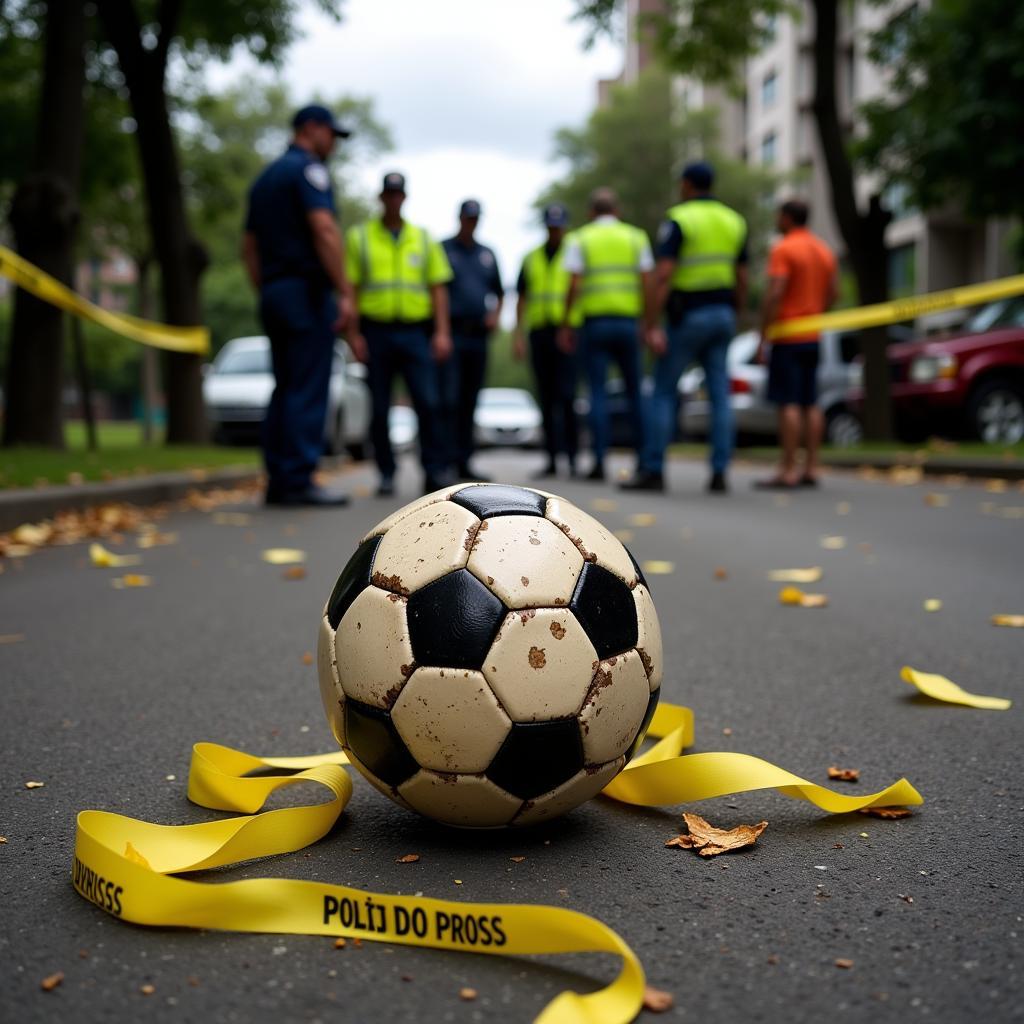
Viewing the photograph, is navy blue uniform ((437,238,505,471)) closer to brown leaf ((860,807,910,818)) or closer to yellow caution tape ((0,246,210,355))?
yellow caution tape ((0,246,210,355))

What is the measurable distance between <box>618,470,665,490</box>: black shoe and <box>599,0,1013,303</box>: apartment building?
1876 centimetres

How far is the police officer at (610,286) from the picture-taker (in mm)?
10641

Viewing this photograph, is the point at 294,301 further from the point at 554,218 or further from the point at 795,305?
the point at 795,305

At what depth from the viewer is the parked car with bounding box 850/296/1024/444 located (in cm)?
1402

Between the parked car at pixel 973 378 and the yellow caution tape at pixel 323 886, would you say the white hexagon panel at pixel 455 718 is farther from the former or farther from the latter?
the parked car at pixel 973 378

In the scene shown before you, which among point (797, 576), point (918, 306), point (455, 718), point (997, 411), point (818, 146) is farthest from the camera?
point (818, 146)

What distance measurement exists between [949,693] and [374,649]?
1887 millimetres

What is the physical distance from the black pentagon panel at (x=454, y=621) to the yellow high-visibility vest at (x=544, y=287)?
9848 millimetres

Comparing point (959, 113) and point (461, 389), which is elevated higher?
point (959, 113)

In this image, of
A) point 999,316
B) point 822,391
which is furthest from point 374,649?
point 822,391

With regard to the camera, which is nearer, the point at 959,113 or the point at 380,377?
the point at 380,377

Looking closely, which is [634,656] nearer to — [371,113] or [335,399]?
[335,399]

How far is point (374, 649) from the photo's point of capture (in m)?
2.12

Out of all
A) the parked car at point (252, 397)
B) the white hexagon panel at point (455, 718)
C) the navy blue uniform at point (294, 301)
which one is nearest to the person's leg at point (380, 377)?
the navy blue uniform at point (294, 301)
